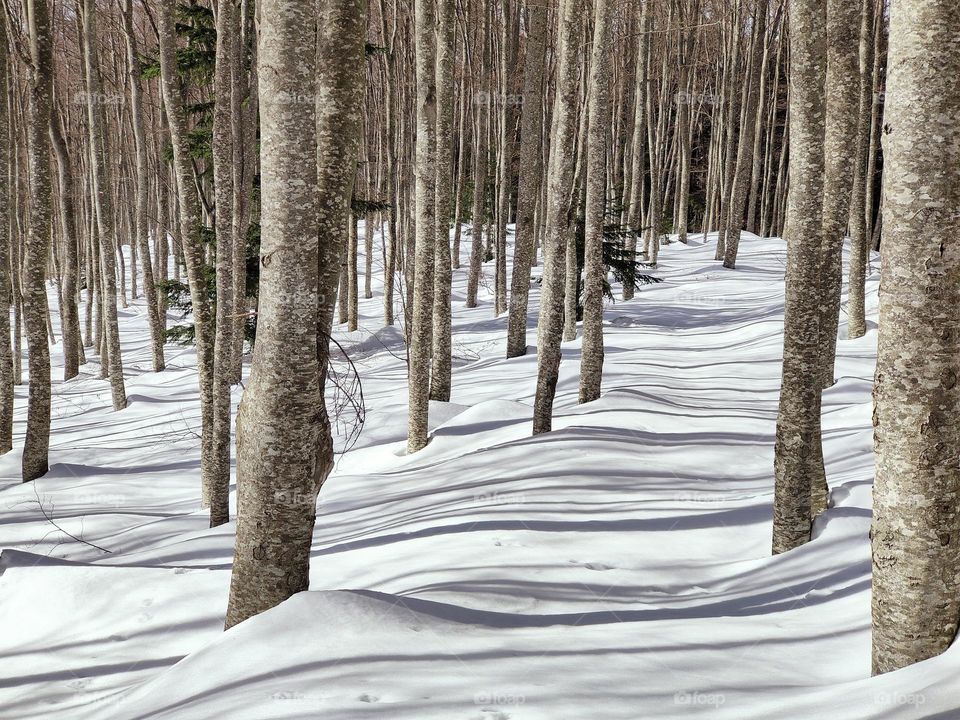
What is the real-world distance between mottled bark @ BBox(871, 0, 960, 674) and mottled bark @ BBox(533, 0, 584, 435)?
494 centimetres

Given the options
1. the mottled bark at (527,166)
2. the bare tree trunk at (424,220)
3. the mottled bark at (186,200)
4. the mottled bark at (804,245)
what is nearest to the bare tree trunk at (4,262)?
the mottled bark at (186,200)

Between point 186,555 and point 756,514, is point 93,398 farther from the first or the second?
point 756,514

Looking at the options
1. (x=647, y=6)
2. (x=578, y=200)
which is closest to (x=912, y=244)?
(x=578, y=200)

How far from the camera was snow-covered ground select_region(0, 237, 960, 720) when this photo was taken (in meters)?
3.14

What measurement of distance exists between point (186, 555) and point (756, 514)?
4.36m

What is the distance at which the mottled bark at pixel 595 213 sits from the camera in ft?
28.2

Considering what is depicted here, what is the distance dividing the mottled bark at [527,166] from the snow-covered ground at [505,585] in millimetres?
2195

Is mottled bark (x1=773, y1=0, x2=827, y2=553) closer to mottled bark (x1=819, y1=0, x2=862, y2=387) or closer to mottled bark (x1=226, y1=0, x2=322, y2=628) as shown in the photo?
mottled bark (x1=819, y1=0, x2=862, y2=387)

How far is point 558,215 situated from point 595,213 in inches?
44.5

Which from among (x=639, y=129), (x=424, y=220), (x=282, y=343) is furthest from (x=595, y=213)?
(x=639, y=129)

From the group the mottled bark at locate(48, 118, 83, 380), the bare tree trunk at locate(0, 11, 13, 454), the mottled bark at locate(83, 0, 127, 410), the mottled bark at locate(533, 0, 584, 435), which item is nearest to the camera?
the mottled bark at locate(533, 0, 584, 435)

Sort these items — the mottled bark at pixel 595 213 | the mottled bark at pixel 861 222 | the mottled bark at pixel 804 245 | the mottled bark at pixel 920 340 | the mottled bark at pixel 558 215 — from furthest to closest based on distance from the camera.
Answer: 1. the mottled bark at pixel 861 222
2. the mottled bark at pixel 595 213
3. the mottled bark at pixel 558 215
4. the mottled bark at pixel 804 245
5. the mottled bark at pixel 920 340

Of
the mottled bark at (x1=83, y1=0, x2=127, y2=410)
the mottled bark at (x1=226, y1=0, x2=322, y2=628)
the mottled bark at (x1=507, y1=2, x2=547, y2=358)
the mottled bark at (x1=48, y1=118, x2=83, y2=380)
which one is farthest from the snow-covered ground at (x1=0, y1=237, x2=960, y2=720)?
the mottled bark at (x1=48, y1=118, x2=83, y2=380)

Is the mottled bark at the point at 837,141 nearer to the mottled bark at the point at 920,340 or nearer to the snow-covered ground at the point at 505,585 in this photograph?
the snow-covered ground at the point at 505,585
